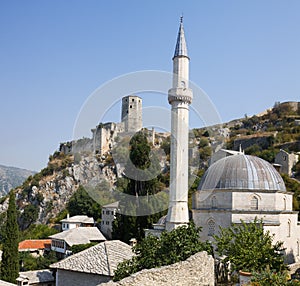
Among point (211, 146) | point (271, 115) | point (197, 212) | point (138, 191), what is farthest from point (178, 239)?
point (271, 115)

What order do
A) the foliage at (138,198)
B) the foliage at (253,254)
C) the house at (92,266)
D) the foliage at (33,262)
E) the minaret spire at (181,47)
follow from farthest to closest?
the foliage at (138,198) < the foliage at (33,262) < the minaret spire at (181,47) < the house at (92,266) < the foliage at (253,254)

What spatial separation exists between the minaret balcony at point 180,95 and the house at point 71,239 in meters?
13.9

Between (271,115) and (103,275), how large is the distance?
208 ft

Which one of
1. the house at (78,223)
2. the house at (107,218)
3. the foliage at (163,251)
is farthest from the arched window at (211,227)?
the house at (78,223)

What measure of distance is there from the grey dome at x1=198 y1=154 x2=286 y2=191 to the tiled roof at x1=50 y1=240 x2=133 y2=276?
18.4 ft

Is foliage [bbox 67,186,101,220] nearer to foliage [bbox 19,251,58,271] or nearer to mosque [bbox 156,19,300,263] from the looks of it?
foliage [bbox 19,251,58,271]

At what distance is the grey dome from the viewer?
61.5 ft

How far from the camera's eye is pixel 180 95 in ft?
70.0

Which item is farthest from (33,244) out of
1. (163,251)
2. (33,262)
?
(163,251)

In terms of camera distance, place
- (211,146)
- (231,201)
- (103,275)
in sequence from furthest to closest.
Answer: (211,146), (231,201), (103,275)

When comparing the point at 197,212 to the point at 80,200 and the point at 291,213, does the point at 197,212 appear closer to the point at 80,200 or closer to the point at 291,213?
the point at 291,213

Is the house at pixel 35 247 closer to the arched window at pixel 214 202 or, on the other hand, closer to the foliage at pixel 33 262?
the foliage at pixel 33 262

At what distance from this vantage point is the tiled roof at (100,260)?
15.3 metres

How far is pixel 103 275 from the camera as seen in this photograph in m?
15.0
